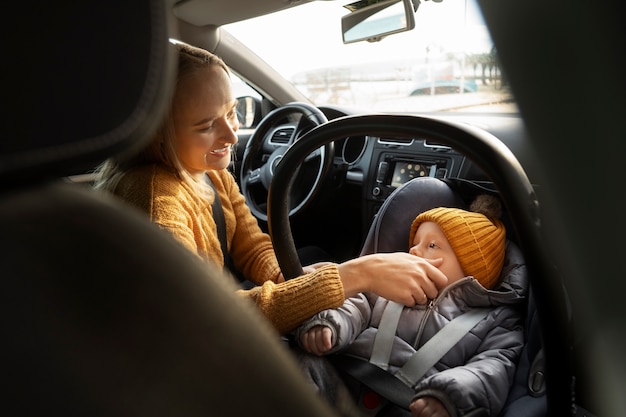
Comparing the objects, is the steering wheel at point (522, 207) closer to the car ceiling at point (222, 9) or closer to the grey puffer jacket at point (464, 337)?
the grey puffer jacket at point (464, 337)

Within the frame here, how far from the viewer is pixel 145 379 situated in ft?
1.44

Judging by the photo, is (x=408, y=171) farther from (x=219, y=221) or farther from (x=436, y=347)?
(x=436, y=347)

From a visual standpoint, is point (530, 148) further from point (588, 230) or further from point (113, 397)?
point (113, 397)

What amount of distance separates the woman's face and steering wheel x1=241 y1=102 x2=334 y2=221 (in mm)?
861

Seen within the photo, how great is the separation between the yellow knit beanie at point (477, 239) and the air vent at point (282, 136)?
1380 millimetres

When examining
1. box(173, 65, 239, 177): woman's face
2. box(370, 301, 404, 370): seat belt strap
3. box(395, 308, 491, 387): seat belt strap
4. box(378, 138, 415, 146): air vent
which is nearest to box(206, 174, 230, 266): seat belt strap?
box(173, 65, 239, 177): woman's face

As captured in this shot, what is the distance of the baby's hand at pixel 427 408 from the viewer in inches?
40.6

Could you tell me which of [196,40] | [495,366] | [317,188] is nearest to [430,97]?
[317,188]

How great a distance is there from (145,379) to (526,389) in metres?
0.94

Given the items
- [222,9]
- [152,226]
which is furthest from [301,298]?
[222,9]

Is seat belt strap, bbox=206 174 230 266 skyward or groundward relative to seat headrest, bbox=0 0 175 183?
groundward

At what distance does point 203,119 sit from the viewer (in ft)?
4.37

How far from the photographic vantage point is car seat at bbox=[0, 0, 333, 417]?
1.33ft

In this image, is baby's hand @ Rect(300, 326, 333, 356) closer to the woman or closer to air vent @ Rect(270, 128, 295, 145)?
the woman
